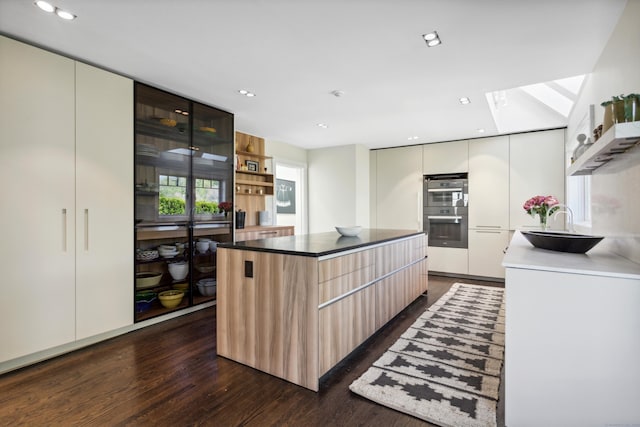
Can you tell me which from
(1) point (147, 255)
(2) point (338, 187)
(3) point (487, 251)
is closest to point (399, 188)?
(2) point (338, 187)

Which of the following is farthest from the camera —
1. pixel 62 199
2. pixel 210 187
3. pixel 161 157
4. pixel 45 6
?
pixel 210 187

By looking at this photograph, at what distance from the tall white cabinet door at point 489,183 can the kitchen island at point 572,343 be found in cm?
357

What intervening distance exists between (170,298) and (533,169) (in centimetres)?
527

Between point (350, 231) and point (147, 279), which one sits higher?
point (350, 231)

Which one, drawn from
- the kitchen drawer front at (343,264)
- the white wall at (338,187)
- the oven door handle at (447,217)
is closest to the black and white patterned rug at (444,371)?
the kitchen drawer front at (343,264)

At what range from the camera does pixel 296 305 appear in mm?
1959

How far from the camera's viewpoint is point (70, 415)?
1682 millimetres

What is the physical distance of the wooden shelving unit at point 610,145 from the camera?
1332 millimetres

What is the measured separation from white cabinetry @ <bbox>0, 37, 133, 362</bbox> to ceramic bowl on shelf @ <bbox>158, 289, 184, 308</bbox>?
1.31 feet

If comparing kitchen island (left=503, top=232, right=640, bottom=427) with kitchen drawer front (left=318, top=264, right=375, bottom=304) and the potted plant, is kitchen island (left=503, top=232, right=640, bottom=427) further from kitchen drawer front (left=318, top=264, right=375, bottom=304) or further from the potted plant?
kitchen drawer front (left=318, top=264, right=375, bottom=304)

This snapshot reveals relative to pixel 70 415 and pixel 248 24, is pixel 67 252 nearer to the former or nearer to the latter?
pixel 70 415

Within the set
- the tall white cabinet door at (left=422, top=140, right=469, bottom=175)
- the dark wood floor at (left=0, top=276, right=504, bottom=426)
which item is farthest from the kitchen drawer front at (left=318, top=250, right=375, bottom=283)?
the tall white cabinet door at (left=422, top=140, right=469, bottom=175)

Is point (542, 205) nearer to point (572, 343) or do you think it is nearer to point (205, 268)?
point (572, 343)

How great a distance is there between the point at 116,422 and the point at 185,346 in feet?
3.05
